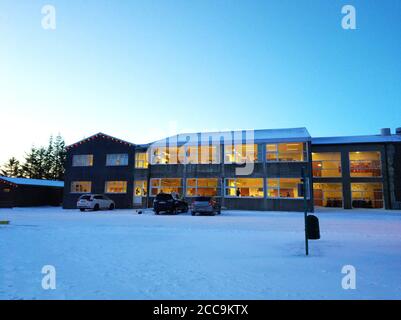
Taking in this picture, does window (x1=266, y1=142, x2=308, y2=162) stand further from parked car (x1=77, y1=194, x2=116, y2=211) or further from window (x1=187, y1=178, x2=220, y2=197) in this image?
parked car (x1=77, y1=194, x2=116, y2=211)

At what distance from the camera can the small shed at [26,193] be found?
1318 inches

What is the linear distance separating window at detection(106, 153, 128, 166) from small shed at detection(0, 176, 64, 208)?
43.1ft

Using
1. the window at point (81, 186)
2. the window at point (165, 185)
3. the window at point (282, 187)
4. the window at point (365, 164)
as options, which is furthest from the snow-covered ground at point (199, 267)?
the window at point (365, 164)

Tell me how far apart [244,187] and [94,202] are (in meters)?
14.9

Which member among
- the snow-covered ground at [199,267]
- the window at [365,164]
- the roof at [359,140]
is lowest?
the snow-covered ground at [199,267]

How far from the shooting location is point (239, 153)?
91.4 ft

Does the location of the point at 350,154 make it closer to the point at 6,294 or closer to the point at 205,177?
the point at 205,177

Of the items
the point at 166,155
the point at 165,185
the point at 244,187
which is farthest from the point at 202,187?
the point at 166,155

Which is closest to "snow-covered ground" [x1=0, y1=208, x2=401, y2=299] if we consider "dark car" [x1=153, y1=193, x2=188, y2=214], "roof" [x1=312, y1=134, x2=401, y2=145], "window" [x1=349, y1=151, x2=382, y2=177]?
"dark car" [x1=153, y1=193, x2=188, y2=214]

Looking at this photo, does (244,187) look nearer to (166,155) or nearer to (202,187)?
(202,187)

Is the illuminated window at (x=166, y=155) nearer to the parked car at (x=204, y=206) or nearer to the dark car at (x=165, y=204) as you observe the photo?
the dark car at (x=165, y=204)

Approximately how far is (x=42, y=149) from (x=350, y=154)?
7651 centimetres

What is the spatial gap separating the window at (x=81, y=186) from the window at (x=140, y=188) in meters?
5.80

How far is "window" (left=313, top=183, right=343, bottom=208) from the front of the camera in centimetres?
3231
